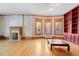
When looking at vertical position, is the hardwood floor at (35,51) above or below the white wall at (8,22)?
below

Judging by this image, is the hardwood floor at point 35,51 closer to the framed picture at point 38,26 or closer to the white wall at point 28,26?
the white wall at point 28,26

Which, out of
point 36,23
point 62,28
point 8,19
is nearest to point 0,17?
point 8,19

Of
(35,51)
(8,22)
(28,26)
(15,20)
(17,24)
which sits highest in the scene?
(15,20)

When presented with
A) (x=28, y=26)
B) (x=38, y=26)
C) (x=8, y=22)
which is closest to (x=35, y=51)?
(x=28, y=26)

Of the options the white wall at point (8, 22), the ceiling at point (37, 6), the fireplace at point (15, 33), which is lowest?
the fireplace at point (15, 33)

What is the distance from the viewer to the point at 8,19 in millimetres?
14773

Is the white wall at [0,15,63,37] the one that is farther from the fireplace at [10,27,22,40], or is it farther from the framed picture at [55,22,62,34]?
the framed picture at [55,22,62,34]

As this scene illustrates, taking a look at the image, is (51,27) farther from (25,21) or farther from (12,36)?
(12,36)

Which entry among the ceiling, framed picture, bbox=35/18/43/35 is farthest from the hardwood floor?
framed picture, bbox=35/18/43/35

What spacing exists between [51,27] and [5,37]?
5140 millimetres

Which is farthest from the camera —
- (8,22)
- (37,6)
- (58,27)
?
(58,27)

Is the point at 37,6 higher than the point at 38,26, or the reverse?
the point at 37,6

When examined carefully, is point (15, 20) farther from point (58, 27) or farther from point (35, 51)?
point (35, 51)

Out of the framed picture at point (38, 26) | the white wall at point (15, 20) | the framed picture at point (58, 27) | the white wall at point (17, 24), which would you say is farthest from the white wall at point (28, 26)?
the framed picture at point (58, 27)
